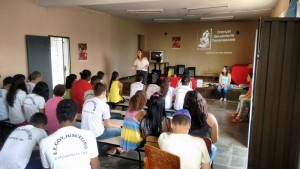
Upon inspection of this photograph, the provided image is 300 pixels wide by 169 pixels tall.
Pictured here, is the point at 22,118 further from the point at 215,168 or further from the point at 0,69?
the point at 215,168

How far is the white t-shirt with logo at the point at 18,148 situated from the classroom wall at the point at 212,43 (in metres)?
9.86

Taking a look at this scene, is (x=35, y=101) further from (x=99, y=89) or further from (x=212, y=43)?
(x=212, y=43)

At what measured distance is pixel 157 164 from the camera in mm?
1896

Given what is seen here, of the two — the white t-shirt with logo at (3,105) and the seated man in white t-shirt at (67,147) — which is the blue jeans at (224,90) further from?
the seated man in white t-shirt at (67,147)

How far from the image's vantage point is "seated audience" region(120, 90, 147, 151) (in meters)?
2.82

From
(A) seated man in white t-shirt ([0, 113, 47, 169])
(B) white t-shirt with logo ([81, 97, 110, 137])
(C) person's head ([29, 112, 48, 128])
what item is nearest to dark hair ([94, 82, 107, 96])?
(B) white t-shirt with logo ([81, 97, 110, 137])

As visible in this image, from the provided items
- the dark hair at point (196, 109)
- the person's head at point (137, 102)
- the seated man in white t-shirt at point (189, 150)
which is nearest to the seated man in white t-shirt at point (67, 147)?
Result: the seated man in white t-shirt at point (189, 150)

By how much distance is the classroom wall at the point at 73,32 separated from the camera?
5086 millimetres

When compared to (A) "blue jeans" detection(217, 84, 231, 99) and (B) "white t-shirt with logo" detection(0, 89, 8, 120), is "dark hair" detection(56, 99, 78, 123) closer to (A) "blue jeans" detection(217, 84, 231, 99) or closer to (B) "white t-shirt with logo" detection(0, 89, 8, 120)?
(B) "white t-shirt with logo" detection(0, 89, 8, 120)

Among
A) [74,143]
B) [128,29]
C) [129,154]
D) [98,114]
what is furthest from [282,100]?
[128,29]

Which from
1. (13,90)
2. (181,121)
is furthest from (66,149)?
(13,90)

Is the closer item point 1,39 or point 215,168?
point 215,168

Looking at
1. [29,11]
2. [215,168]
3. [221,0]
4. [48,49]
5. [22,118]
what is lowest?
[215,168]

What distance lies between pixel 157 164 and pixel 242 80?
7915mm
